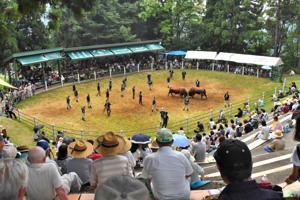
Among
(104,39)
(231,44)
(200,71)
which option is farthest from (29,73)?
(231,44)

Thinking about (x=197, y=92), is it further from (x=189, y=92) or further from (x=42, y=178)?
(x=42, y=178)

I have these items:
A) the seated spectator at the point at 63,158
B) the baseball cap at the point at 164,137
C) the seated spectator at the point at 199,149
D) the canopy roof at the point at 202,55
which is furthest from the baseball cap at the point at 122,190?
the canopy roof at the point at 202,55

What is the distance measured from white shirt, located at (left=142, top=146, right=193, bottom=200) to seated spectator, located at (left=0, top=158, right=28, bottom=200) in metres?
1.86

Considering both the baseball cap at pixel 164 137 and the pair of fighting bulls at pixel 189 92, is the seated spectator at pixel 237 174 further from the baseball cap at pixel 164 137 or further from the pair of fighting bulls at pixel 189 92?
the pair of fighting bulls at pixel 189 92

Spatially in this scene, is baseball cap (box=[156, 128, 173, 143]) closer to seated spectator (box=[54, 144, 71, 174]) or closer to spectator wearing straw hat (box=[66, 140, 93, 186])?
spectator wearing straw hat (box=[66, 140, 93, 186])

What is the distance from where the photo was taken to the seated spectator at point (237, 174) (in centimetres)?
290

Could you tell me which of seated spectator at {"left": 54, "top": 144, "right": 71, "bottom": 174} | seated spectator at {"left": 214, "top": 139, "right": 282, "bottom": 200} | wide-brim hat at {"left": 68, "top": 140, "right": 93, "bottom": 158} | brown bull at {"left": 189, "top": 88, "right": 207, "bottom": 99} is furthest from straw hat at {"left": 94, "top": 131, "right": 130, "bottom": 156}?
brown bull at {"left": 189, "top": 88, "right": 207, "bottom": 99}

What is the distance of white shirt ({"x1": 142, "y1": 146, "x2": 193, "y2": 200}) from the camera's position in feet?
15.8

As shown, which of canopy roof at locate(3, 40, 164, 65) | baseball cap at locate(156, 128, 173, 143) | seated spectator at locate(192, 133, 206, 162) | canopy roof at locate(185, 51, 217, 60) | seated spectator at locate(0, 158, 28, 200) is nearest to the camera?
seated spectator at locate(0, 158, 28, 200)

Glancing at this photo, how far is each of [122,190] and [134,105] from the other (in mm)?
23198

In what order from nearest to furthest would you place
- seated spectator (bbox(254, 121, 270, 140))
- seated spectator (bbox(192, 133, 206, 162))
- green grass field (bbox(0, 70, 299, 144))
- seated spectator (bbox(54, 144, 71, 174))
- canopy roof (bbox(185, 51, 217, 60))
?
1. seated spectator (bbox(54, 144, 71, 174))
2. seated spectator (bbox(192, 133, 206, 162))
3. seated spectator (bbox(254, 121, 270, 140))
4. green grass field (bbox(0, 70, 299, 144))
5. canopy roof (bbox(185, 51, 217, 60))

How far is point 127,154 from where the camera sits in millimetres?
6793

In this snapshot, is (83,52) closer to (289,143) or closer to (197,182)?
(289,143)

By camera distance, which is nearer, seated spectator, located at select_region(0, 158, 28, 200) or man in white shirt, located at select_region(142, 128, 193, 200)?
seated spectator, located at select_region(0, 158, 28, 200)
